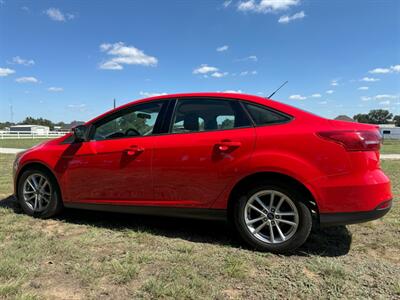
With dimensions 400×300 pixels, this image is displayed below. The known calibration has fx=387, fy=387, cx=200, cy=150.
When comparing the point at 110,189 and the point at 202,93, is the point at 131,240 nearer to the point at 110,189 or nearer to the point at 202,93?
the point at 110,189

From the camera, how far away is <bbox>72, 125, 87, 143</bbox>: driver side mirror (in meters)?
4.73

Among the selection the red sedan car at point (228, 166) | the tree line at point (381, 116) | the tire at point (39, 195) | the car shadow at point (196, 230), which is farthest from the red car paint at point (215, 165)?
the tree line at point (381, 116)

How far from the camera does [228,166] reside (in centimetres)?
390

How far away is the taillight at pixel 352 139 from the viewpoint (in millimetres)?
3570

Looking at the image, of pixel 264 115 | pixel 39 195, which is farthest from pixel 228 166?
pixel 39 195

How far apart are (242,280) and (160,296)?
2.33ft

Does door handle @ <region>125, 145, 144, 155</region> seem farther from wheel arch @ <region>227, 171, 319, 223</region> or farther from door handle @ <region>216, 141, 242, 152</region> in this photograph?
wheel arch @ <region>227, 171, 319, 223</region>

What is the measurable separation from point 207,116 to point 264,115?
2.09 feet

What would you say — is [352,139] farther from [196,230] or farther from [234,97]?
[196,230]

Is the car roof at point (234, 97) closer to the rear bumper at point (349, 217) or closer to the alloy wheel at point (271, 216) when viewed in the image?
the alloy wheel at point (271, 216)

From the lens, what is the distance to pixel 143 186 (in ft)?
14.3

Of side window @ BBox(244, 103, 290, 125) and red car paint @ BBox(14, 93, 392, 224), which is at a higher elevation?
side window @ BBox(244, 103, 290, 125)

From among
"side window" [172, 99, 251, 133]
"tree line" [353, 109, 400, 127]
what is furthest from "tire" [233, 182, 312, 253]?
"tree line" [353, 109, 400, 127]

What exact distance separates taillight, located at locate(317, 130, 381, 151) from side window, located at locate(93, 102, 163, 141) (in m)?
1.89
